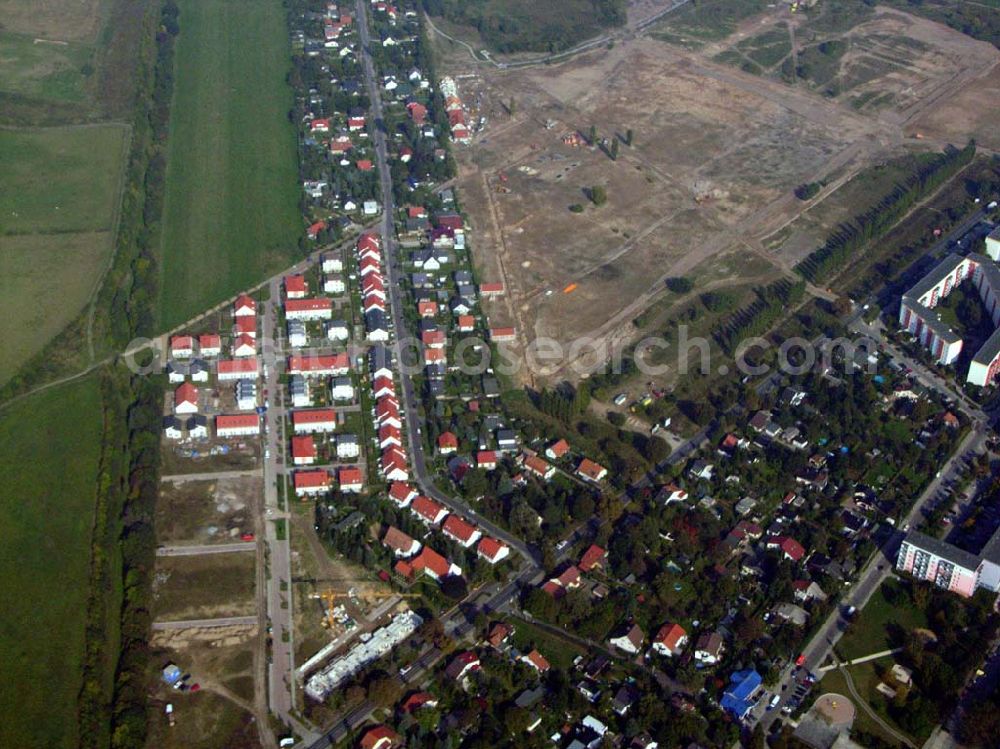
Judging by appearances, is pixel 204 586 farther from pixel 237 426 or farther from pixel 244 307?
pixel 244 307

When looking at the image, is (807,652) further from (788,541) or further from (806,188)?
(806,188)

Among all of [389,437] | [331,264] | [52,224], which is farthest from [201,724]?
[52,224]

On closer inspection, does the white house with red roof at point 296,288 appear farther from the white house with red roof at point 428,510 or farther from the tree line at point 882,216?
the tree line at point 882,216

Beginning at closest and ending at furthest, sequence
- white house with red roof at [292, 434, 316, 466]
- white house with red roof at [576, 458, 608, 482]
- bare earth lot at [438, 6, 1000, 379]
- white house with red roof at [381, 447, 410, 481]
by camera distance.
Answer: white house with red roof at [381, 447, 410, 481] < white house with red roof at [576, 458, 608, 482] < white house with red roof at [292, 434, 316, 466] < bare earth lot at [438, 6, 1000, 379]

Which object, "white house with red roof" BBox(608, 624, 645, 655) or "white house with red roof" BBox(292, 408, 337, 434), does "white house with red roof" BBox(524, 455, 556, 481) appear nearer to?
"white house with red roof" BBox(292, 408, 337, 434)

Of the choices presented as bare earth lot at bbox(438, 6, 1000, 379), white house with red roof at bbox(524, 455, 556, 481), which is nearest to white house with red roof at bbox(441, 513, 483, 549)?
white house with red roof at bbox(524, 455, 556, 481)

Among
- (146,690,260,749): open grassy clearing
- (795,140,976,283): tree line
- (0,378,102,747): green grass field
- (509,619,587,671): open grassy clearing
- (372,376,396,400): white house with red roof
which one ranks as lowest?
(795,140,976,283): tree line

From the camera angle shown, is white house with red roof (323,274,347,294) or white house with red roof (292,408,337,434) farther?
white house with red roof (323,274,347,294)
